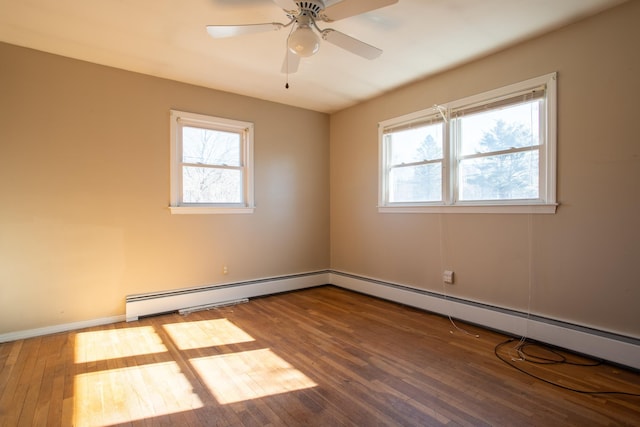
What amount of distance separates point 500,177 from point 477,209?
15.1 inches

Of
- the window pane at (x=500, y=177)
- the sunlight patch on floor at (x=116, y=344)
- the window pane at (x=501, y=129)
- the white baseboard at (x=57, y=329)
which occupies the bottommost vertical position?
the sunlight patch on floor at (x=116, y=344)

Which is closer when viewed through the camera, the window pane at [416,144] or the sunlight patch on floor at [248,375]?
the sunlight patch on floor at [248,375]

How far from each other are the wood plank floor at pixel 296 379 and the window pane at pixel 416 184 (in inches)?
58.7

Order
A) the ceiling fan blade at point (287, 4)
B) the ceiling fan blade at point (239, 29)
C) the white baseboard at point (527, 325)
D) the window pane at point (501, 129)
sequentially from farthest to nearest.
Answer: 1. the window pane at point (501, 129)
2. the white baseboard at point (527, 325)
3. the ceiling fan blade at point (239, 29)
4. the ceiling fan blade at point (287, 4)

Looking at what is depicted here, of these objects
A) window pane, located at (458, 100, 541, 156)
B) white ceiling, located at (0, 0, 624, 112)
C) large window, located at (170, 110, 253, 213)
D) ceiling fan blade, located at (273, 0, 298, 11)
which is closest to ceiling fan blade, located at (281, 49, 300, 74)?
white ceiling, located at (0, 0, 624, 112)

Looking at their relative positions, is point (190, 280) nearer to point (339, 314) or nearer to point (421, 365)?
point (339, 314)

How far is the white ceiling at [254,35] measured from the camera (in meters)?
2.47

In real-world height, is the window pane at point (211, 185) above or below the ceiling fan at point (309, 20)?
below

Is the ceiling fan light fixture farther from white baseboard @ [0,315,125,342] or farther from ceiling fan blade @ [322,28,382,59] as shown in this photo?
white baseboard @ [0,315,125,342]

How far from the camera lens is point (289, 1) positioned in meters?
2.01

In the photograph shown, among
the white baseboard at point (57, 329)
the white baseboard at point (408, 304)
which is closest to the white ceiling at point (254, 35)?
the white baseboard at point (408, 304)

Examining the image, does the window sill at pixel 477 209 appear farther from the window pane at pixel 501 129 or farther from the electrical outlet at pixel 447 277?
the electrical outlet at pixel 447 277

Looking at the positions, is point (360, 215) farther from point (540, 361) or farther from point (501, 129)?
point (540, 361)

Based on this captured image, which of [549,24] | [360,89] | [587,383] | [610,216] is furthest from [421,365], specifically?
[360,89]
